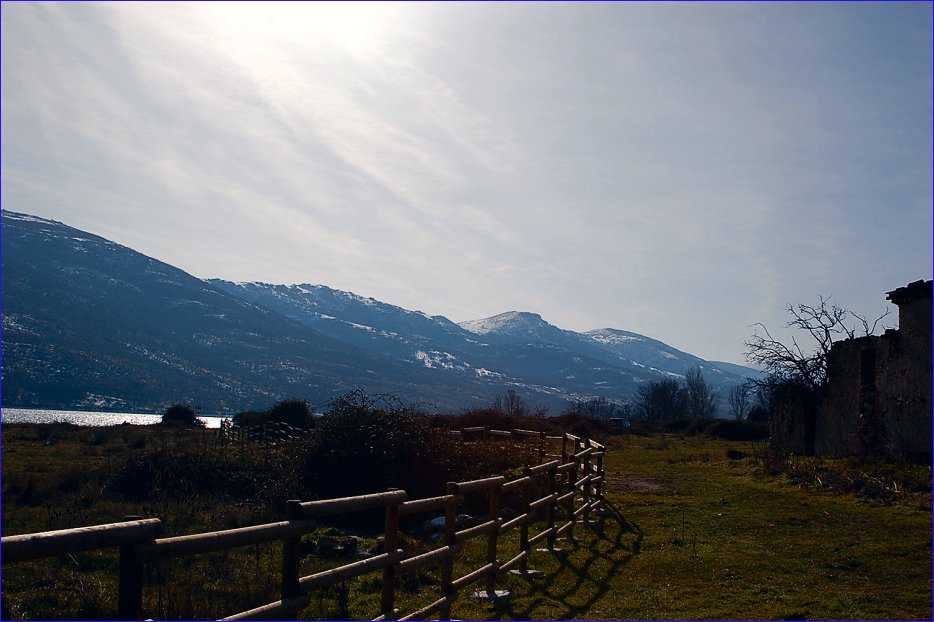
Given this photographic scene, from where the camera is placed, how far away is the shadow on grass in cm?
827

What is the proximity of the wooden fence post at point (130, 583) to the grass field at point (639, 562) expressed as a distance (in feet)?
13.9

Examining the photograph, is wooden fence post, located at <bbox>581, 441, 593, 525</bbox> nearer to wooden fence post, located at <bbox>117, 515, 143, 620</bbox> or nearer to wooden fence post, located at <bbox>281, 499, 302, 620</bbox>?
wooden fence post, located at <bbox>281, 499, 302, 620</bbox>

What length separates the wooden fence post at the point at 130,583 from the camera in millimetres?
3625

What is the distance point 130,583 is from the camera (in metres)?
3.67

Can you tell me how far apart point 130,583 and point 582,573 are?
7557mm

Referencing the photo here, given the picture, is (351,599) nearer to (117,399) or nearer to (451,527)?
(451,527)

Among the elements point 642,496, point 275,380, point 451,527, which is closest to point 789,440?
point 642,496

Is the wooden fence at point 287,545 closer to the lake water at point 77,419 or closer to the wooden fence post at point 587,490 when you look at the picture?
the wooden fence post at point 587,490

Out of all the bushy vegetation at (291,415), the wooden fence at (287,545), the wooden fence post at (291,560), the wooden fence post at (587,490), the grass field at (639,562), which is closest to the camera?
the wooden fence at (287,545)

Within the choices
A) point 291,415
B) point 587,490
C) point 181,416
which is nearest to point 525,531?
point 587,490

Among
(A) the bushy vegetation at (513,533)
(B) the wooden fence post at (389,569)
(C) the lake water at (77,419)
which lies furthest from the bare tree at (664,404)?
(B) the wooden fence post at (389,569)

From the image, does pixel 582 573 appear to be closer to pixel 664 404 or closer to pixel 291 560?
pixel 291 560

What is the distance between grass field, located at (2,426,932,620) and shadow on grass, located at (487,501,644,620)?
0.03 meters

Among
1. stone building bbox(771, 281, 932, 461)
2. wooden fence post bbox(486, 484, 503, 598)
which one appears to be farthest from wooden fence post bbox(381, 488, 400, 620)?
stone building bbox(771, 281, 932, 461)
